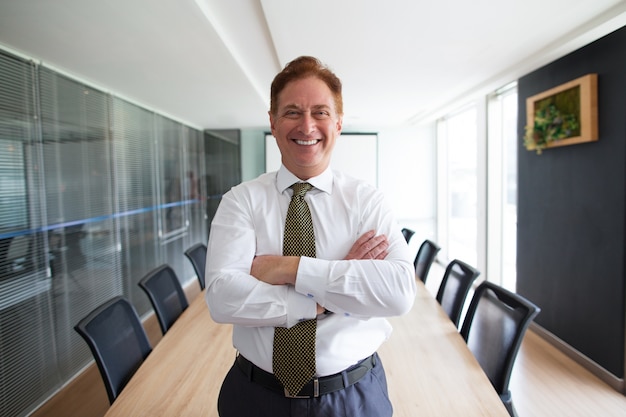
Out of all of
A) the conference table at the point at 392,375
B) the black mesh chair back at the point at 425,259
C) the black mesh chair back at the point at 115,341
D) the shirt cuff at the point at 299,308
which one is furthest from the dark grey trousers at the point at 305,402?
the black mesh chair back at the point at 425,259

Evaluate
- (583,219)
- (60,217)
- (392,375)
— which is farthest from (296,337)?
(583,219)

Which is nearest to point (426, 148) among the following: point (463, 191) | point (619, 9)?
point (463, 191)

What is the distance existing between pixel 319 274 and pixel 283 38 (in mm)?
2475

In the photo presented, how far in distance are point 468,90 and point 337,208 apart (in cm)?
441

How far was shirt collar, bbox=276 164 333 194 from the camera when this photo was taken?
1.11 meters

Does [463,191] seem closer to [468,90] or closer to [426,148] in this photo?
[426,148]

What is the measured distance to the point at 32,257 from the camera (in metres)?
2.74

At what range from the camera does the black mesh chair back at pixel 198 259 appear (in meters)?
3.24

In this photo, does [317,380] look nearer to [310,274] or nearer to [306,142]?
[310,274]

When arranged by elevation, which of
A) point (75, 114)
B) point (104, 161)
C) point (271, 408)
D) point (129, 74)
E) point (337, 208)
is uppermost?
point (129, 74)

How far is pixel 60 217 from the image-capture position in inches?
120

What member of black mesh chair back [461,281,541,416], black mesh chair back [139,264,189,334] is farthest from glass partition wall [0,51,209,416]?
black mesh chair back [461,281,541,416]

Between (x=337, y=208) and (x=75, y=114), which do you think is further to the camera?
(x=75, y=114)

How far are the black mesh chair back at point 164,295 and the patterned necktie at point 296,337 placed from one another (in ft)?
4.87
